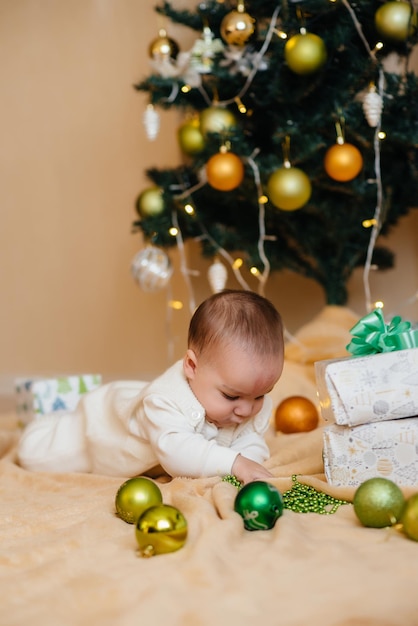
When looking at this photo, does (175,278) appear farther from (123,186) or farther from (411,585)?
(411,585)

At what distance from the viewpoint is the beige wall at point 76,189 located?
10.9 feet

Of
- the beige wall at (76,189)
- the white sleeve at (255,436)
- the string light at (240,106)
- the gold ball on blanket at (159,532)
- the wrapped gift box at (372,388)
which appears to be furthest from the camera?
the beige wall at (76,189)

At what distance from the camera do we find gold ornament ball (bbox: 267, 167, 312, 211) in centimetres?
215

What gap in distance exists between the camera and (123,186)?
3.38 m

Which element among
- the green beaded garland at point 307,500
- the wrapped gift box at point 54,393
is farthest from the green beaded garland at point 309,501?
the wrapped gift box at point 54,393

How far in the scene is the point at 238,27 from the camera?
2205 mm

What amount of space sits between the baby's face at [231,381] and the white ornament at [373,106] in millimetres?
1000

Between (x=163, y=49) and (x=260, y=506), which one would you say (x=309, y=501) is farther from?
(x=163, y=49)

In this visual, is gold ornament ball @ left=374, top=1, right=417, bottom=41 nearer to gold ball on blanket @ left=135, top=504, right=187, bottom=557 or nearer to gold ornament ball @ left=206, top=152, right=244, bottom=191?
gold ornament ball @ left=206, top=152, right=244, bottom=191

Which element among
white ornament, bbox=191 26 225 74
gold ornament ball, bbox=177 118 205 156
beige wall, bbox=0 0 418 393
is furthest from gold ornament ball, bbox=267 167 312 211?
beige wall, bbox=0 0 418 393

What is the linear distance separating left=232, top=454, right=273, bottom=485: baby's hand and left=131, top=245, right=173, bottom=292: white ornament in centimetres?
112

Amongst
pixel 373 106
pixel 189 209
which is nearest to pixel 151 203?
pixel 189 209

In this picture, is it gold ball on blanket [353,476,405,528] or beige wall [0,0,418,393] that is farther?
beige wall [0,0,418,393]

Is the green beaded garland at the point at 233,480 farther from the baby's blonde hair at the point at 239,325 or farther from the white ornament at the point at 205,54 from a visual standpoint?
the white ornament at the point at 205,54
